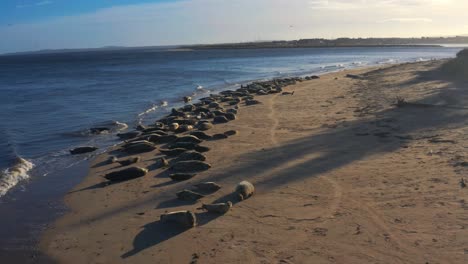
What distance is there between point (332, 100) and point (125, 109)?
1197 cm

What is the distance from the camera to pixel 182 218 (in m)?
8.18

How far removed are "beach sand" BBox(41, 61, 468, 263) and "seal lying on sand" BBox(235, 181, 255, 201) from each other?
134mm

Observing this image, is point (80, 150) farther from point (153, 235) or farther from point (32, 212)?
point (153, 235)

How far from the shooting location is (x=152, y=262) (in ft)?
23.0

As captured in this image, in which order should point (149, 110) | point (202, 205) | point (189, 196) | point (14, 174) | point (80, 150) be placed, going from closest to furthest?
1. point (202, 205)
2. point (189, 196)
3. point (14, 174)
4. point (80, 150)
5. point (149, 110)

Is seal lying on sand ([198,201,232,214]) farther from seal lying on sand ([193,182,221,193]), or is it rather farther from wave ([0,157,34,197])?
wave ([0,157,34,197])

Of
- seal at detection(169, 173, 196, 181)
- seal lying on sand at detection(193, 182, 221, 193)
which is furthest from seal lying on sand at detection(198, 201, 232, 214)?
seal at detection(169, 173, 196, 181)

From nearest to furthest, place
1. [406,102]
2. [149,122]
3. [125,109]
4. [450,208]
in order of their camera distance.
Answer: [450,208], [406,102], [149,122], [125,109]

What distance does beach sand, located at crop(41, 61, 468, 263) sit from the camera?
7039 mm

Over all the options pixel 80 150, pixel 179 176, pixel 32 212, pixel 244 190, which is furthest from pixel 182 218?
pixel 80 150

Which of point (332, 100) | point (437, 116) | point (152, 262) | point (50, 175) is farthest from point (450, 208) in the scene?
point (332, 100)

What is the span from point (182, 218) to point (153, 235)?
0.57 meters

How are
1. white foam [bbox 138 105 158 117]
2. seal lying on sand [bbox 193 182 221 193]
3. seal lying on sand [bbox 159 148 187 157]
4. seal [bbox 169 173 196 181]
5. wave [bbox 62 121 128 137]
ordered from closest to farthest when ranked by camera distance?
seal lying on sand [bbox 193 182 221 193] < seal [bbox 169 173 196 181] < seal lying on sand [bbox 159 148 187 157] < wave [bbox 62 121 128 137] < white foam [bbox 138 105 158 117]

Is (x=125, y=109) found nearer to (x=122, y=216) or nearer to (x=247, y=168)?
(x=247, y=168)
